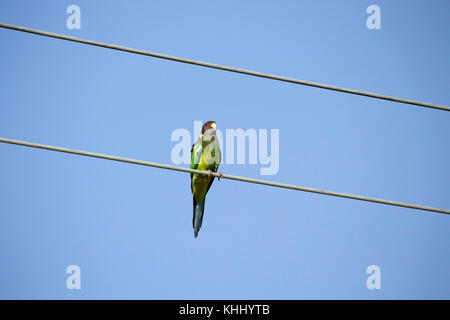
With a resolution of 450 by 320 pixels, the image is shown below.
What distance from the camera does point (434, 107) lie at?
561cm

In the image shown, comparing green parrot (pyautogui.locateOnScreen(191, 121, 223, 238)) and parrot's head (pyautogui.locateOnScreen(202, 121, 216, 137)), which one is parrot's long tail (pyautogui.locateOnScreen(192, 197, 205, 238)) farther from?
parrot's head (pyautogui.locateOnScreen(202, 121, 216, 137))

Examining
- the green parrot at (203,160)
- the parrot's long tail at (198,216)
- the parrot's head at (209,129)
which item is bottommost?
the parrot's long tail at (198,216)

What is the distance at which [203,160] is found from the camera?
9.23 m

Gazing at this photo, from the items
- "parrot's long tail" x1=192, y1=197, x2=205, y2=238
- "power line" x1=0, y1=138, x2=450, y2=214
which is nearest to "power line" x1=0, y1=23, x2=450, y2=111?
"power line" x1=0, y1=138, x2=450, y2=214

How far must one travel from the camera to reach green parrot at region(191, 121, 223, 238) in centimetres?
923

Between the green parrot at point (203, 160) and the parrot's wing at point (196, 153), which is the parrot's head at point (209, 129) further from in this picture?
the parrot's wing at point (196, 153)

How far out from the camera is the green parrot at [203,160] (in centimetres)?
923

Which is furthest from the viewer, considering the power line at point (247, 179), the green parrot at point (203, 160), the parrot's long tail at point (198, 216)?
the parrot's long tail at point (198, 216)

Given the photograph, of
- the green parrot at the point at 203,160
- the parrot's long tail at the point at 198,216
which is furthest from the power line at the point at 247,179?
the parrot's long tail at the point at 198,216
